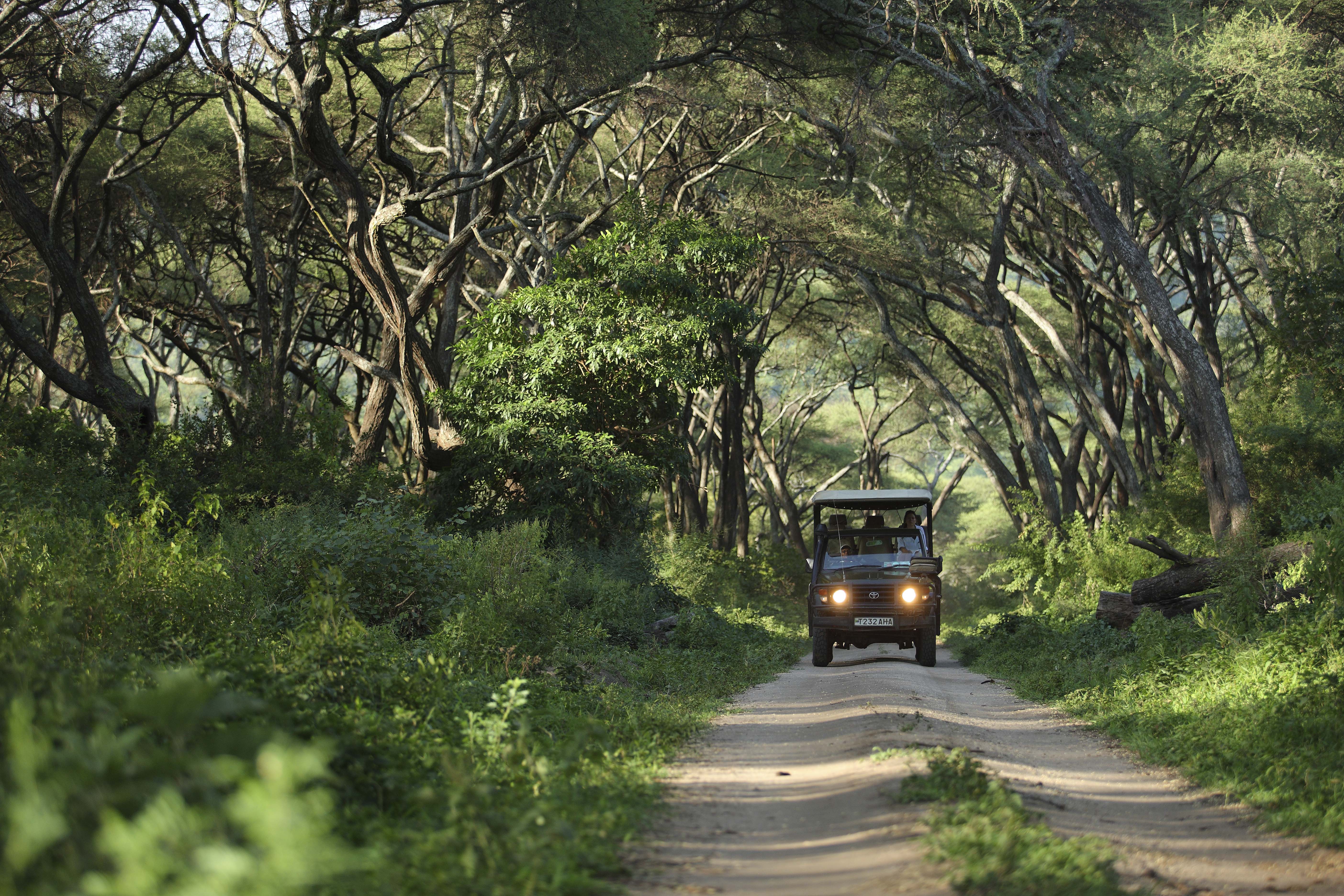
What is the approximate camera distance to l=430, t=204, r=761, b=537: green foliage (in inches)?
703

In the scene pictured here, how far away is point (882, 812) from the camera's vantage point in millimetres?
5551

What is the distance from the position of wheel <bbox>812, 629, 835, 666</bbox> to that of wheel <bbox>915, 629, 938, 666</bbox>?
1168 millimetres

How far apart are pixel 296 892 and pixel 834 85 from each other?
68.5ft

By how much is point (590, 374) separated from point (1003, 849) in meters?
14.7

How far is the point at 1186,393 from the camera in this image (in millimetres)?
16047

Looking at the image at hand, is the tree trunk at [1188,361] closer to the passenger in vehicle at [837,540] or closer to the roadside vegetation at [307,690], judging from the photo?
the passenger in vehicle at [837,540]

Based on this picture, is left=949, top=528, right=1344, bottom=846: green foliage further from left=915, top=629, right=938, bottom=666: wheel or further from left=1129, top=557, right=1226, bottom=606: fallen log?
left=915, top=629, right=938, bottom=666: wheel

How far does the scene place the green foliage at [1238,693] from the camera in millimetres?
6234

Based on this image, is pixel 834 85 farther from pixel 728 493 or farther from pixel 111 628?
pixel 111 628

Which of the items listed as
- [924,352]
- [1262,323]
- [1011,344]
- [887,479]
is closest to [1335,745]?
[1262,323]

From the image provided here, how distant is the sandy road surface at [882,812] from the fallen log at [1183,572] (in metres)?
3.65

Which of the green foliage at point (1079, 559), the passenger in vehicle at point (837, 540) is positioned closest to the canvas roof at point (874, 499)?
the passenger in vehicle at point (837, 540)

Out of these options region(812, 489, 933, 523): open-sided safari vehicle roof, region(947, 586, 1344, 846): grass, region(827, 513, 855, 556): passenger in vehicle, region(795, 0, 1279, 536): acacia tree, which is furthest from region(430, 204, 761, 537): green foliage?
region(947, 586, 1344, 846): grass

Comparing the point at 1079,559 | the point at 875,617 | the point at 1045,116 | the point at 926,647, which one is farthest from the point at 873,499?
the point at 1079,559
